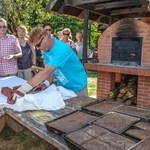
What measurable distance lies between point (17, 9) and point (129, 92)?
7861 mm

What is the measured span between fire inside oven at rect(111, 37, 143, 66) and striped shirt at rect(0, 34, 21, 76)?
1.95 meters

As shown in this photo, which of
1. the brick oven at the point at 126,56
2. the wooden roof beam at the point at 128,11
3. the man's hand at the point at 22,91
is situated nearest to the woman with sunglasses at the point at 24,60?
the brick oven at the point at 126,56

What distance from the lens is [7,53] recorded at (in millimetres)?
4004

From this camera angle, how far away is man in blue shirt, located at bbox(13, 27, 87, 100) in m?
2.39

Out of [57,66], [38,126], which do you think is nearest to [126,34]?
[57,66]

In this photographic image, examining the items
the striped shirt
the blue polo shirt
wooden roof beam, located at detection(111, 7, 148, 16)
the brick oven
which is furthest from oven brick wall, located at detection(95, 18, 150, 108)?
the striped shirt

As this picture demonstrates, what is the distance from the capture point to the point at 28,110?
92.1 inches

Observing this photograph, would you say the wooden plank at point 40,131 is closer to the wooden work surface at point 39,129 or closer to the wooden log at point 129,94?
the wooden work surface at point 39,129

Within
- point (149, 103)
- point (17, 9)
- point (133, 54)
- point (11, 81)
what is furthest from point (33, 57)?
point (17, 9)

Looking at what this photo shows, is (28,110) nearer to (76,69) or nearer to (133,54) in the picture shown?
(76,69)

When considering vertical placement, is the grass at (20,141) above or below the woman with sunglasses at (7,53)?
below

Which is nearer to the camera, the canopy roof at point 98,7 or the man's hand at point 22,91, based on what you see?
the man's hand at point 22,91

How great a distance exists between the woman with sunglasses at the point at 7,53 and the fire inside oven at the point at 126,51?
6.31 ft

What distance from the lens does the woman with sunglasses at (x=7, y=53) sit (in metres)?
3.92
